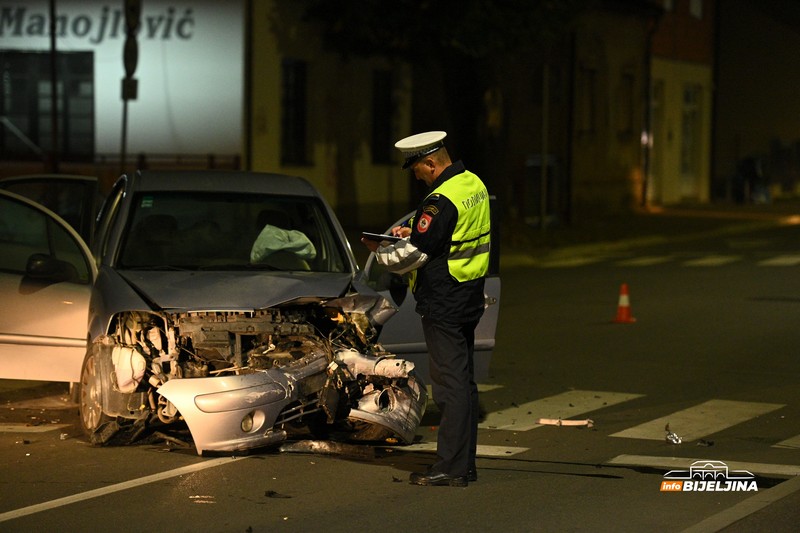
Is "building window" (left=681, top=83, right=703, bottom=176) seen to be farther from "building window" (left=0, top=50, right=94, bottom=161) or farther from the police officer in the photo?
the police officer

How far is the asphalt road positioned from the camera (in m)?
6.81

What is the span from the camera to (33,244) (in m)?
11.6

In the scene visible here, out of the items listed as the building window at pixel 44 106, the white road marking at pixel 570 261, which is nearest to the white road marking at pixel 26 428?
the white road marking at pixel 570 261

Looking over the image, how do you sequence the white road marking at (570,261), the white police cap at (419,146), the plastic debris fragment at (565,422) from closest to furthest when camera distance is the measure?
1. the white police cap at (419,146)
2. the plastic debris fragment at (565,422)
3. the white road marking at (570,261)

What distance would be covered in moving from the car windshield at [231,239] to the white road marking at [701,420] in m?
2.21

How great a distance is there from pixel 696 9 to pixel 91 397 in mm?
39765

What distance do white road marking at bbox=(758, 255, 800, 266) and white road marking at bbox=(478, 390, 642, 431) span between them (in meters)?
13.3

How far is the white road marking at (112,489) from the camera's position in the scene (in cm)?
689

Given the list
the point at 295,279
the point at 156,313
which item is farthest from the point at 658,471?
the point at 156,313

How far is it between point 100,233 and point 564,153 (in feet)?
82.8

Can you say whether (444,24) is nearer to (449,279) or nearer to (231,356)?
(231,356)

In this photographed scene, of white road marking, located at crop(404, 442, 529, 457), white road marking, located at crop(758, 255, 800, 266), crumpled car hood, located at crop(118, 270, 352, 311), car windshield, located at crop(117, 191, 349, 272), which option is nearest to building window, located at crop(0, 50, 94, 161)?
white road marking, located at crop(758, 255, 800, 266)

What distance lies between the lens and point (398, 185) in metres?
30.6

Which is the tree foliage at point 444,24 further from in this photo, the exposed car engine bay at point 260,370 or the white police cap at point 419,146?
the white police cap at point 419,146
